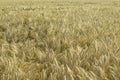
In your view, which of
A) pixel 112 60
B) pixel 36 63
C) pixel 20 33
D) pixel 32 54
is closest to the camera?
pixel 112 60

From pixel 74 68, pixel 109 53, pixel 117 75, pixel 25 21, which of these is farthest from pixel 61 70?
pixel 25 21

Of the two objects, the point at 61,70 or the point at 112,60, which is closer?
the point at 61,70

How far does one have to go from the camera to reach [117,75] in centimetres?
216

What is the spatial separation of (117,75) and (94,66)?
26 centimetres

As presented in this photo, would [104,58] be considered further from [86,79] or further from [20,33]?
[20,33]

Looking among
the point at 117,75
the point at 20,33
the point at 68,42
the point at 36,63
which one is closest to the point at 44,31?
the point at 20,33

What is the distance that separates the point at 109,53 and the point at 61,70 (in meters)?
0.75

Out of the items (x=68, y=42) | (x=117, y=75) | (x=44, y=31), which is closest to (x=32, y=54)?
(x=68, y=42)

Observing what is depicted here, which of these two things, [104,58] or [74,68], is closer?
[74,68]

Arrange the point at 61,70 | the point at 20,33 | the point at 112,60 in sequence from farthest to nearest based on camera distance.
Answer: the point at 20,33 → the point at 112,60 → the point at 61,70

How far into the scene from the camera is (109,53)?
2.78 m

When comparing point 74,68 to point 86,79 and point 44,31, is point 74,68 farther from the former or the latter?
point 44,31

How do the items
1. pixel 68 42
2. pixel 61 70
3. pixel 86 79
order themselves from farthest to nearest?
pixel 68 42 < pixel 61 70 < pixel 86 79

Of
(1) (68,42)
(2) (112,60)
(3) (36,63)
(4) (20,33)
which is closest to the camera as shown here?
(2) (112,60)
